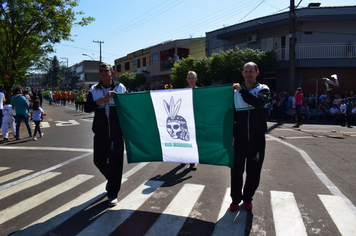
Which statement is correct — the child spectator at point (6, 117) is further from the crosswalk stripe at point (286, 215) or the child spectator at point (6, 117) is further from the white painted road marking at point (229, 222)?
the crosswalk stripe at point (286, 215)

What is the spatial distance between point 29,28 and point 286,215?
56.2 ft

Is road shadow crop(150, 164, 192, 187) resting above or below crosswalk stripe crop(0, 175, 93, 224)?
above

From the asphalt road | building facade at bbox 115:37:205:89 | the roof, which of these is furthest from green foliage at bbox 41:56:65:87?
the asphalt road

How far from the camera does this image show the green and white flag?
442 centimetres

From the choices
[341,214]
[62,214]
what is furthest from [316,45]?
[62,214]

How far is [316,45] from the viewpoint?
2553 cm

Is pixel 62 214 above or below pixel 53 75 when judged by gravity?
below

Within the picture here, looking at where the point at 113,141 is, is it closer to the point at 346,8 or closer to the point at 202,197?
the point at 202,197

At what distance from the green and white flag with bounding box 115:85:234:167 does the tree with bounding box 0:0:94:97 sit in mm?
13726

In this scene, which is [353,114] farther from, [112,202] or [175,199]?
[112,202]

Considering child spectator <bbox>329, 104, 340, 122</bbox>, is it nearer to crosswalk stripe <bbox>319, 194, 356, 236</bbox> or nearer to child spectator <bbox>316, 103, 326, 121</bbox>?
child spectator <bbox>316, 103, 326, 121</bbox>

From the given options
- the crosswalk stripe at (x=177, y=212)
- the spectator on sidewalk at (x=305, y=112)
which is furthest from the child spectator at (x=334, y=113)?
the crosswalk stripe at (x=177, y=212)

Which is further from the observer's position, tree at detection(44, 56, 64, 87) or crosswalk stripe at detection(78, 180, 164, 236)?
tree at detection(44, 56, 64, 87)

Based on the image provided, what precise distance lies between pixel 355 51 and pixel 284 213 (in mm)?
24919
